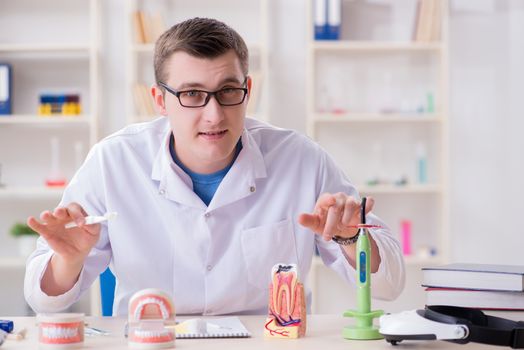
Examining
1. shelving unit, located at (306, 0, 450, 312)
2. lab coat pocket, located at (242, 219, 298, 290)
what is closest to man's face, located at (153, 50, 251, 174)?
lab coat pocket, located at (242, 219, 298, 290)

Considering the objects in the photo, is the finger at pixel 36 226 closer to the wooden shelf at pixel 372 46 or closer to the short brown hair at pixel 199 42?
the short brown hair at pixel 199 42

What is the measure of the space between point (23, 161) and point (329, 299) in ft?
5.76

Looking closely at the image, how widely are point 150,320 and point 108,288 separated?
0.68 meters

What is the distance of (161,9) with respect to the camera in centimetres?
433

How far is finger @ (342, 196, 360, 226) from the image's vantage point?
160 cm

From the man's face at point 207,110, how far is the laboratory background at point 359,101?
2275mm

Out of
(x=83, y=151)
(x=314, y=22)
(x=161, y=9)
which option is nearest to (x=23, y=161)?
(x=83, y=151)

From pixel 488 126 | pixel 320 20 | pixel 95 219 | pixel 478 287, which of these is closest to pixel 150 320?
pixel 95 219

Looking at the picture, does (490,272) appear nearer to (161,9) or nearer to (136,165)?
(136,165)

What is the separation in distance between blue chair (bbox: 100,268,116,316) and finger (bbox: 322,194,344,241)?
69 cm

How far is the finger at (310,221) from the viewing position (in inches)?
63.1

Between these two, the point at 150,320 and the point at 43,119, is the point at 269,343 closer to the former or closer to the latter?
the point at 150,320

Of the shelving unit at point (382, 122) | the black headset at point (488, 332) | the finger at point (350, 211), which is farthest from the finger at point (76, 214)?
the shelving unit at point (382, 122)

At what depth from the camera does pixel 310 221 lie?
1612 mm
